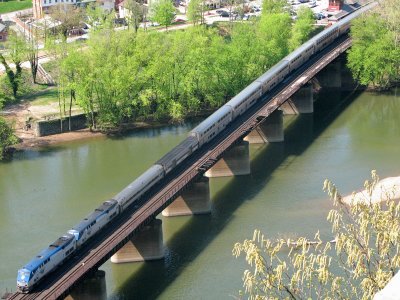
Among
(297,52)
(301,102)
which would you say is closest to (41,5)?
(297,52)

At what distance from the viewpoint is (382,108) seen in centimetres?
8731

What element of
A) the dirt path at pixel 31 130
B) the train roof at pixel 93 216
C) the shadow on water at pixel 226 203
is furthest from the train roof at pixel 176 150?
the dirt path at pixel 31 130

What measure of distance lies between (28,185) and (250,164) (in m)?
17.8

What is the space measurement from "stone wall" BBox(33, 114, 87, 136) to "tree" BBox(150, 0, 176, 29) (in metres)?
36.7

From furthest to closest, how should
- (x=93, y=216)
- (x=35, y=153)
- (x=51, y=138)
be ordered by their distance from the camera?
(x=51, y=138) → (x=35, y=153) → (x=93, y=216)

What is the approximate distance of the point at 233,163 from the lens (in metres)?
66.1

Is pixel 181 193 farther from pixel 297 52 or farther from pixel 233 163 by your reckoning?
pixel 297 52

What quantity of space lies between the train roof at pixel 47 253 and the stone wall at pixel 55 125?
119 ft

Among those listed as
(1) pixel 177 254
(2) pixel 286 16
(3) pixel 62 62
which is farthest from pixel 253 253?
(2) pixel 286 16

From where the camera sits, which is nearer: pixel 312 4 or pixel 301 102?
pixel 301 102

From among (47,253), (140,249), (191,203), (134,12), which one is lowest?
(140,249)

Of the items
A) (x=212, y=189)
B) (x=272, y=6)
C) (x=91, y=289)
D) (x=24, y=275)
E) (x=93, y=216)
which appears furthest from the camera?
(x=272, y=6)

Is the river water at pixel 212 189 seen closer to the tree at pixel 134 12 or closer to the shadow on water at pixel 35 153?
the shadow on water at pixel 35 153

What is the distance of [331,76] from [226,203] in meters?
37.1
